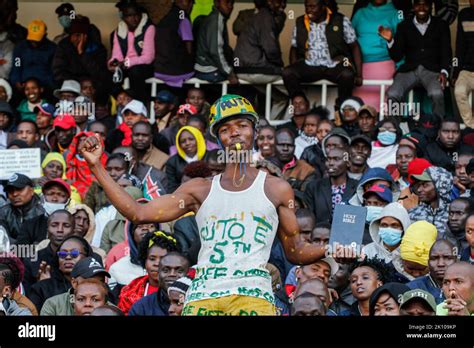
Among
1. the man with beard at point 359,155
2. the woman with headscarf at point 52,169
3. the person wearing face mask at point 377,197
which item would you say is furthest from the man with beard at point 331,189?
the woman with headscarf at point 52,169

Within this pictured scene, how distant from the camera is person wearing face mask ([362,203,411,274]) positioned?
13.4 m

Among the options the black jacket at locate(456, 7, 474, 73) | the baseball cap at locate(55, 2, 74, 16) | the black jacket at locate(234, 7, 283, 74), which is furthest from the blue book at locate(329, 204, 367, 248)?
the baseball cap at locate(55, 2, 74, 16)

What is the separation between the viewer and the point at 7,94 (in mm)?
18922

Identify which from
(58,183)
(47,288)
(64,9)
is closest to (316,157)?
(58,183)

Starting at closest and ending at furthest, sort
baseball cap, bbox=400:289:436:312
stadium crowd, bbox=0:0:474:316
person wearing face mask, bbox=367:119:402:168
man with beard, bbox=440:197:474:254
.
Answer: baseball cap, bbox=400:289:436:312
stadium crowd, bbox=0:0:474:316
man with beard, bbox=440:197:474:254
person wearing face mask, bbox=367:119:402:168

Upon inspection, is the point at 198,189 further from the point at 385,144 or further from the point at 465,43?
the point at 465,43

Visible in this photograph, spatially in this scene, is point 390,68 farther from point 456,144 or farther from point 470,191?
point 470,191

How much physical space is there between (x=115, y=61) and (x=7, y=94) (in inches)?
51.8

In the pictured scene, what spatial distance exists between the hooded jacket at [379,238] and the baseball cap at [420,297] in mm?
2114

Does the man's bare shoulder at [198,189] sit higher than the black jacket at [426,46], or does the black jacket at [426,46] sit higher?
the black jacket at [426,46]

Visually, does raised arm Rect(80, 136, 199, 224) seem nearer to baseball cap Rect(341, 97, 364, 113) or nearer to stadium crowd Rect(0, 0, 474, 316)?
stadium crowd Rect(0, 0, 474, 316)

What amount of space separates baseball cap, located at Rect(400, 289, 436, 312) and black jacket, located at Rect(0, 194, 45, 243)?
5.32 m

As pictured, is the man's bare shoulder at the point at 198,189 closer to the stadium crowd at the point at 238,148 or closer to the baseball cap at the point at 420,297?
the stadium crowd at the point at 238,148

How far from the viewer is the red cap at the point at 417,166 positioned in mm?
15141
